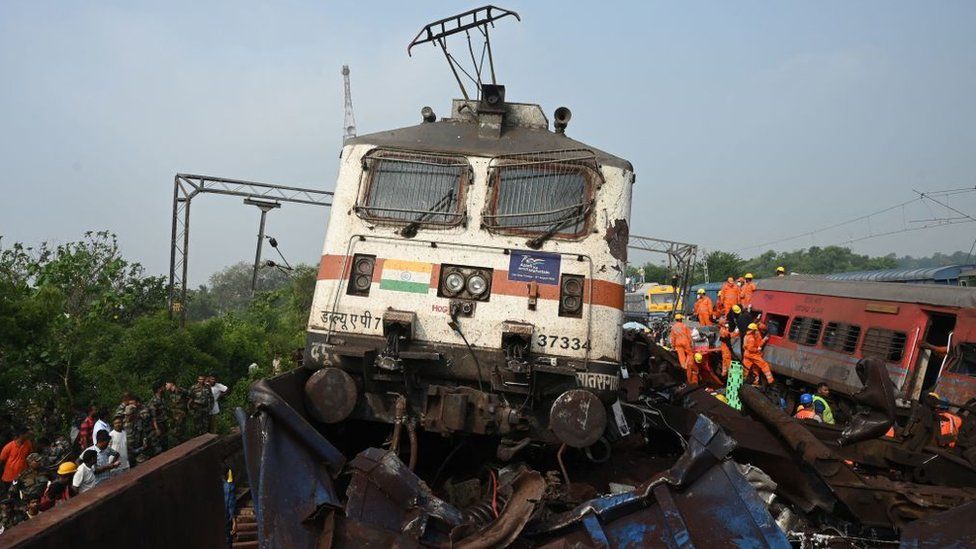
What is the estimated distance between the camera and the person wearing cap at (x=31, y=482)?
7309mm

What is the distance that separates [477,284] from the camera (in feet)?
17.4

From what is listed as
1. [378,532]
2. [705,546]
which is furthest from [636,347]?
[378,532]

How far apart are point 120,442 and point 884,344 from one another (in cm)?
1272

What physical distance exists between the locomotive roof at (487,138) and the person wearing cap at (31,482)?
17.2 feet

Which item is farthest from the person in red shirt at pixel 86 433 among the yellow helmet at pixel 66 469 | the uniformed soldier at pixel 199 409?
the yellow helmet at pixel 66 469

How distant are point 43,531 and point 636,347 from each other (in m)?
6.99

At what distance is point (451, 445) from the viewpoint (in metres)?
5.71

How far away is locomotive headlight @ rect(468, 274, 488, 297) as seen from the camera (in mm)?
5266

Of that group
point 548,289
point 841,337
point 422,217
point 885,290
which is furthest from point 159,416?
point 885,290

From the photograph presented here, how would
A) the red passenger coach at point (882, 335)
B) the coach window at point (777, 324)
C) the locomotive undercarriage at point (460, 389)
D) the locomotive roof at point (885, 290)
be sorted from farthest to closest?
the coach window at point (777, 324)
the locomotive roof at point (885, 290)
the red passenger coach at point (882, 335)
the locomotive undercarriage at point (460, 389)

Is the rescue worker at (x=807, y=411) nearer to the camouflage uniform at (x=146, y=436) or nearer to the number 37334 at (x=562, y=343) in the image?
the number 37334 at (x=562, y=343)

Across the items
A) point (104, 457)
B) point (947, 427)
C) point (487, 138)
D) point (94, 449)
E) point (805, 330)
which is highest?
point (487, 138)

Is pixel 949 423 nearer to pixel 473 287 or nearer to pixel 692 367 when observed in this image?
pixel 692 367

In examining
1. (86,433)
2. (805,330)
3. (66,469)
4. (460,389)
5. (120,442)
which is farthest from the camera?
(805,330)
